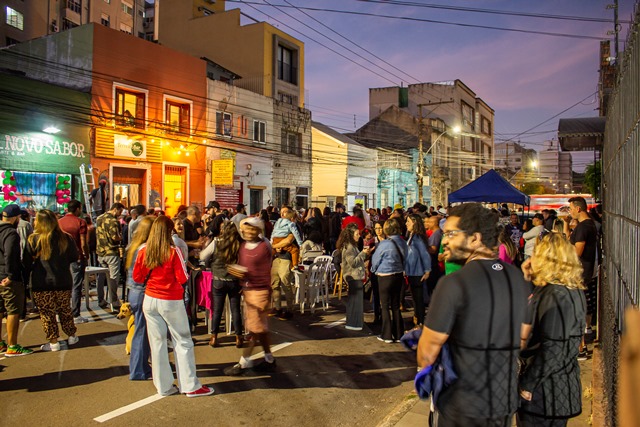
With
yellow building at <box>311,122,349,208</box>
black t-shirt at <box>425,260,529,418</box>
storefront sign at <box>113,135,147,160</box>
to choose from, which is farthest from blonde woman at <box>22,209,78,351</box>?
yellow building at <box>311,122,349,208</box>

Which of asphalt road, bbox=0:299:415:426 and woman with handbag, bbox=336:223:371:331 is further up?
woman with handbag, bbox=336:223:371:331

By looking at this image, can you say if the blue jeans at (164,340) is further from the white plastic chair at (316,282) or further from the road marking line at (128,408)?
the white plastic chair at (316,282)

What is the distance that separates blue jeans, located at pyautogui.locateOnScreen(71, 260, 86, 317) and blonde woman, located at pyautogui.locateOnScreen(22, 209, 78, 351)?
190cm

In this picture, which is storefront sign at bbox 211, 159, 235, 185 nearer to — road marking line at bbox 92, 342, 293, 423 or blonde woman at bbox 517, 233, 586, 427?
road marking line at bbox 92, 342, 293, 423

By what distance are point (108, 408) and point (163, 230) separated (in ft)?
6.18

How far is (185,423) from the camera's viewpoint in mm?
4559

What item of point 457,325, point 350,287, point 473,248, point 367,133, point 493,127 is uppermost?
point 493,127

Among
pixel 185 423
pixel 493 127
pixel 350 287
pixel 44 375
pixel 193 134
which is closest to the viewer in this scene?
pixel 185 423

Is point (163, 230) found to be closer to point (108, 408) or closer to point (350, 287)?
point (108, 408)

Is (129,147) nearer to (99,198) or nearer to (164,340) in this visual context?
(99,198)

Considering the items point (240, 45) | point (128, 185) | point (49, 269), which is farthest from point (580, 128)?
point (240, 45)

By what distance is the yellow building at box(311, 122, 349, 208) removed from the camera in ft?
104

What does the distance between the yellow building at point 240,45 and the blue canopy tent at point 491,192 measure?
20.4 metres

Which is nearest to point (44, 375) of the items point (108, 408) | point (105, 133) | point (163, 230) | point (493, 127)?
point (108, 408)
